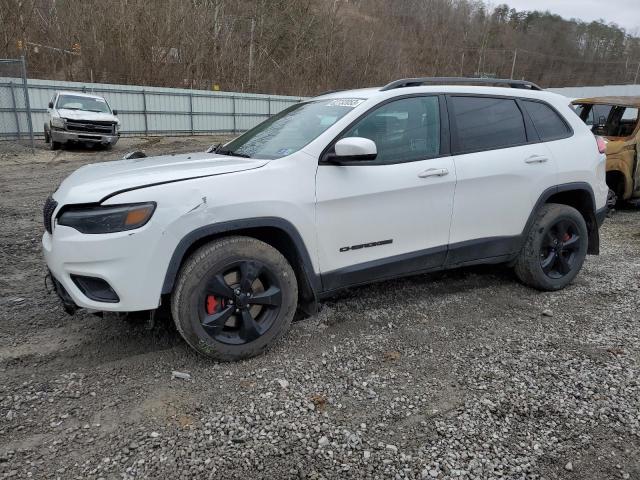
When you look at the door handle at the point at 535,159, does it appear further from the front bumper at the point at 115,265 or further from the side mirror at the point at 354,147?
the front bumper at the point at 115,265

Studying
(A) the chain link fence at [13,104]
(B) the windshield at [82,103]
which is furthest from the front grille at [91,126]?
(A) the chain link fence at [13,104]

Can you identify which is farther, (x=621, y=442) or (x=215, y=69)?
(x=215, y=69)

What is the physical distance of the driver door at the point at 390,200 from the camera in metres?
3.29

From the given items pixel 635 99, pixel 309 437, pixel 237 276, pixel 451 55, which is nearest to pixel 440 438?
pixel 309 437

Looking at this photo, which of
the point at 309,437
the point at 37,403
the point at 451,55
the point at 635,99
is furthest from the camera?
the point at 451,55

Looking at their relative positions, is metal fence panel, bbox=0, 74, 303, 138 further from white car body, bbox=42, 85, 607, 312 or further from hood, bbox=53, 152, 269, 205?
white car body, bbox=42, 85, 607, 312

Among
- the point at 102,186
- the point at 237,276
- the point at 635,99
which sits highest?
the point at 635,99

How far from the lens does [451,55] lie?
209 feet

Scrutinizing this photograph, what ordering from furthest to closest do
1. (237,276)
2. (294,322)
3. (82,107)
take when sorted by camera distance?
1. (82,107)
2. (294,322)
3. (237,276)

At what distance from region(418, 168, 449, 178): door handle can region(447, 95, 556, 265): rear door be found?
145mm

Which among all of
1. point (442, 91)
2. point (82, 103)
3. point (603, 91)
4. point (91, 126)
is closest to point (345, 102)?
point (442, 91)

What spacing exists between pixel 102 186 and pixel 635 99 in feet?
28.6

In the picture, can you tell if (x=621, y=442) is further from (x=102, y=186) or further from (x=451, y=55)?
(x=451, y=55)

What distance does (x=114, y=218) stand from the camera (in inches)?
108
